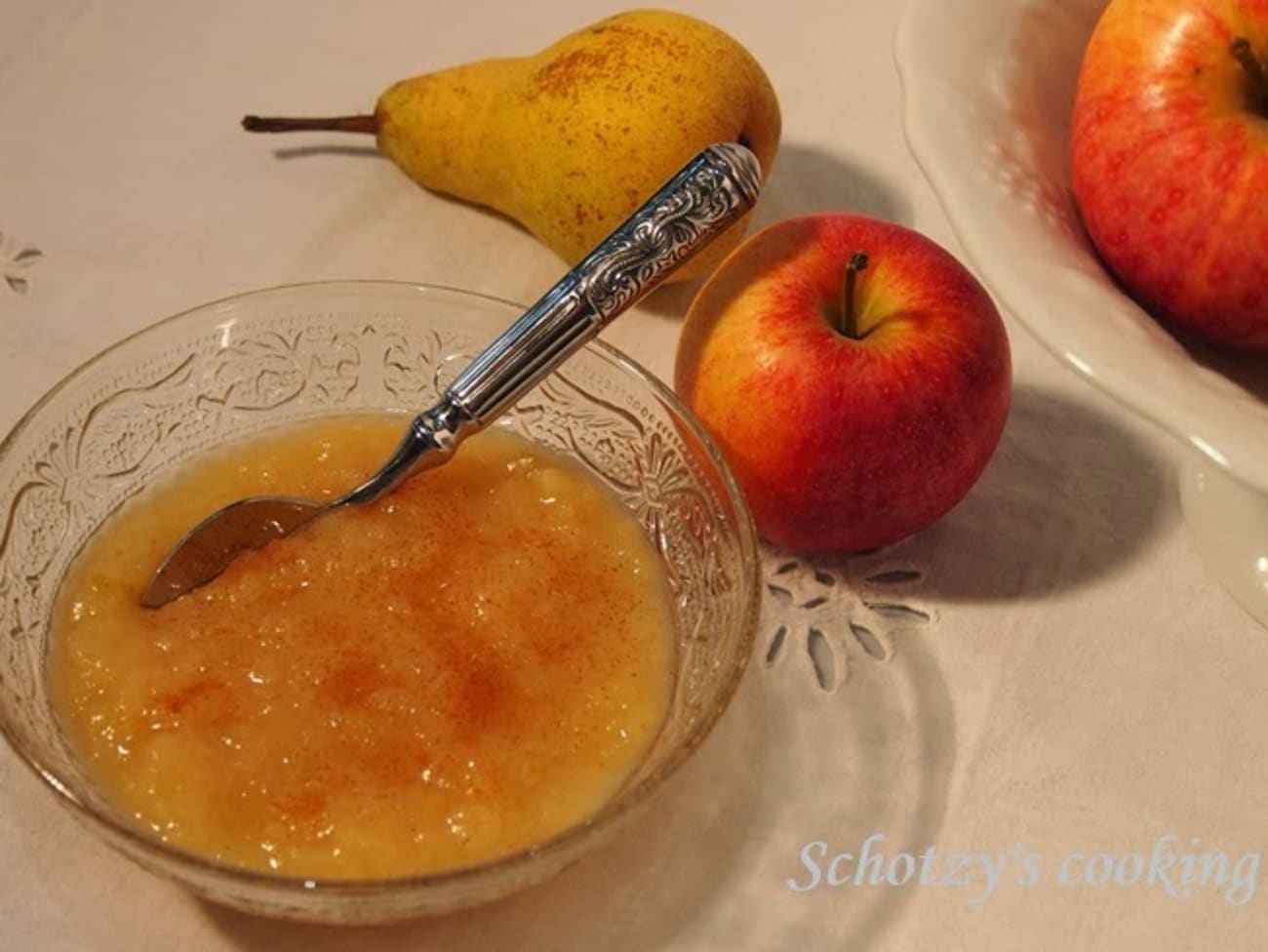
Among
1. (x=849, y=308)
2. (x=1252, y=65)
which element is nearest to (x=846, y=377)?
(x=849, y=308)

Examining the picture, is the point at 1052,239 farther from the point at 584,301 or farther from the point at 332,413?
the point at 332,413

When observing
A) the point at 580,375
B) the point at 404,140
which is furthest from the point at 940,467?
the point at 404,140

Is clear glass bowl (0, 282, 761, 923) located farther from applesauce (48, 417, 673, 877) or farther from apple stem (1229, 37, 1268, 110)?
apple stem (1229, 37, 1268, 110)

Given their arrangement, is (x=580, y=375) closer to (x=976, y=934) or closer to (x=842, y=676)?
(x=842, y=676)

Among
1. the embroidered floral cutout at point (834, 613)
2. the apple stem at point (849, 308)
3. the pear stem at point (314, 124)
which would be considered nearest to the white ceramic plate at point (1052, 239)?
the apple stem at point (849, 308)

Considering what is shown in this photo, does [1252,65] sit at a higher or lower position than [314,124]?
higher

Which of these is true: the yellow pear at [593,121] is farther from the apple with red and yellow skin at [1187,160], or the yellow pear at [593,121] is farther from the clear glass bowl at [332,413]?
the apple with red and yellow skin at [1187,160]
